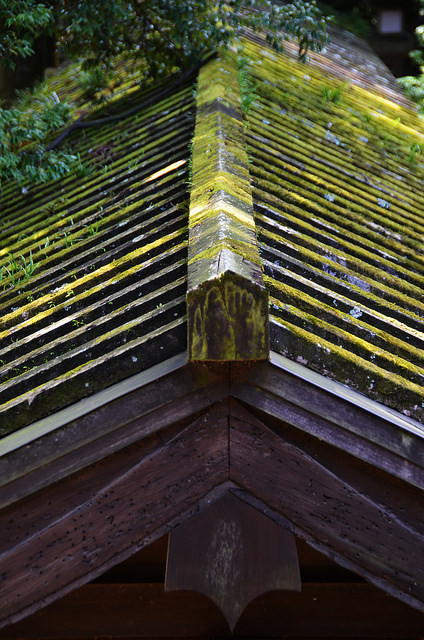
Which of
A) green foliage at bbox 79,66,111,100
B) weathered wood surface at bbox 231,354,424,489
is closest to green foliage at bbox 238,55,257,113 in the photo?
green foliage at bbox 79,66,111,100

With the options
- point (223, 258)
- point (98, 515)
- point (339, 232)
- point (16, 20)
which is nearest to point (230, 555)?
point (98, 515)

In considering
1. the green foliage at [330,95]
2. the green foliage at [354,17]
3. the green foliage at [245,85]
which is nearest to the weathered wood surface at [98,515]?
the green foliage at [245,85]

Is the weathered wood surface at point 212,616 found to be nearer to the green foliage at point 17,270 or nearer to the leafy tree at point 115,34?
the green foliage at point 17,270

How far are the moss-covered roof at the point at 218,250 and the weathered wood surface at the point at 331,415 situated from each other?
12 centimetres

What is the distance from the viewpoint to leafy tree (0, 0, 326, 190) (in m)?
4.22

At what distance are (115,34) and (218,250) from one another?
168 inches

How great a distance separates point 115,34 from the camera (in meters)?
5.30

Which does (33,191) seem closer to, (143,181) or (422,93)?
(143,181)

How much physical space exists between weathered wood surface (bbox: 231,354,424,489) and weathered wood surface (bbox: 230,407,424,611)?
0.09 m

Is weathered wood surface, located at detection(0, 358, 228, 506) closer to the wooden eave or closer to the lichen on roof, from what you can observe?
the wooden eave

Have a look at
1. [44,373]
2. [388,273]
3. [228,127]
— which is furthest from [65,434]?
[228,127]

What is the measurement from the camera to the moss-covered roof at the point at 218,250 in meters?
Result: 1.86

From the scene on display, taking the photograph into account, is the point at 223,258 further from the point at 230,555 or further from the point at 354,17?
the point at 354,17

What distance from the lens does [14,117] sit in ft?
13.3
